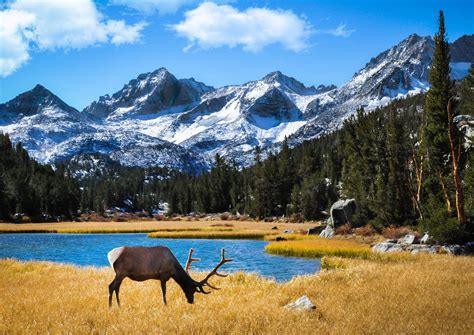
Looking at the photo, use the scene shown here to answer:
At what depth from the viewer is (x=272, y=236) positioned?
2253 inches

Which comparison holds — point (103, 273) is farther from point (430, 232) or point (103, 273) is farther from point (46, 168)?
point (46, 168)

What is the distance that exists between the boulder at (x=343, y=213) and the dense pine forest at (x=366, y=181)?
200 cm

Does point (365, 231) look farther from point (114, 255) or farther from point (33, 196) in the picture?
point (33, 196)

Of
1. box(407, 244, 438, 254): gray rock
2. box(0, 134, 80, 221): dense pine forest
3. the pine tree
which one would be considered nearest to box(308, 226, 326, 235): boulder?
the pine tree

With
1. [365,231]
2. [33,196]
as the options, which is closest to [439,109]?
[365,231]

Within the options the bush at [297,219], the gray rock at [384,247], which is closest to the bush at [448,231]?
the gray rock at [384,247]

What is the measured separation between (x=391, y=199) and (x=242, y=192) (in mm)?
85500

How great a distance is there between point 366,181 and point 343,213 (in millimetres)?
9240

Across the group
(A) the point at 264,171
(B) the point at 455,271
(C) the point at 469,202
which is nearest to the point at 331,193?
(A) the point at 264,171

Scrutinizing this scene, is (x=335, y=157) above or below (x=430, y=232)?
above

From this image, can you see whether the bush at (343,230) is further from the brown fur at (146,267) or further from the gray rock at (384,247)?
the brown fur at (146,267)

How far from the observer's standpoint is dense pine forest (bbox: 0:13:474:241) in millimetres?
38188

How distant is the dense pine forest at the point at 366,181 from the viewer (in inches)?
1503

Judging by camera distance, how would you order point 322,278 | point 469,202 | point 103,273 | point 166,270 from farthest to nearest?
point 469,202 → point 103,273 → point 322,278 → point 166,270
